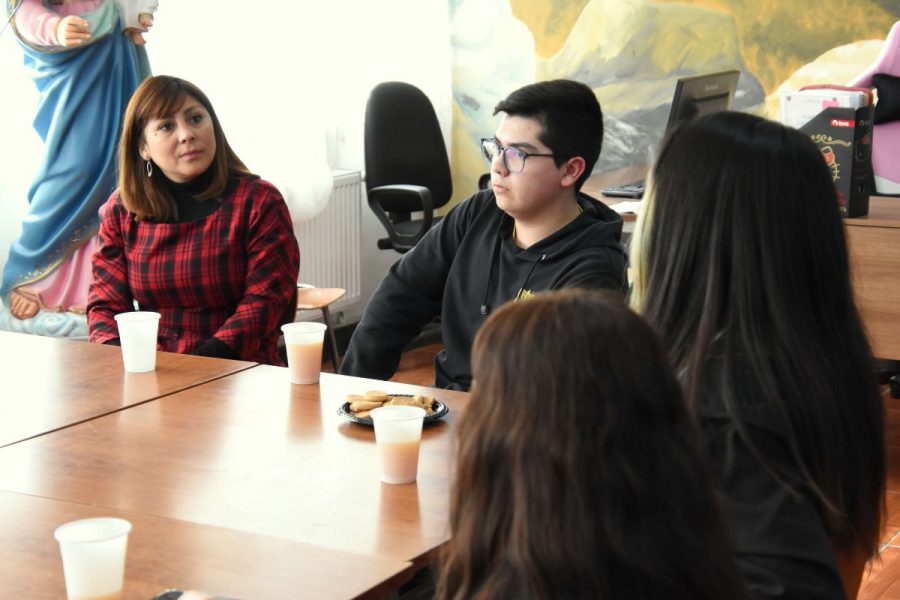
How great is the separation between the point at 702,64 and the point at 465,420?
4.23m

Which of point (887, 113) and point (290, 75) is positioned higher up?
point (290, 75)

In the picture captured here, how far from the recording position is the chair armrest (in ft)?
15.3

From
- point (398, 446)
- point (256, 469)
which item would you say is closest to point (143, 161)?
point (256, 469)

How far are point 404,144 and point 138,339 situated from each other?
110 inches

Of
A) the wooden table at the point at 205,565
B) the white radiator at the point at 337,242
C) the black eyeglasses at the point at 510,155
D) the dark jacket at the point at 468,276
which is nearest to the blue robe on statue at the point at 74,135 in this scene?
the white radiator at the point at 337,242

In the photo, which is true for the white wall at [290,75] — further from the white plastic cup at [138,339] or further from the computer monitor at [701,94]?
the white plastic cup at [138,339]

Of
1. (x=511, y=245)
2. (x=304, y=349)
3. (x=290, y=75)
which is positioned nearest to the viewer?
(x=304, y=349)

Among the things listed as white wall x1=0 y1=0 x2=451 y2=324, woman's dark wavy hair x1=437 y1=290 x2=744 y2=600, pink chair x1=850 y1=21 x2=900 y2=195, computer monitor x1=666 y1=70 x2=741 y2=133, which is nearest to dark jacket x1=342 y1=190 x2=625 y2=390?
computer monitor x1=666 y1=70 x2=741 y2=133

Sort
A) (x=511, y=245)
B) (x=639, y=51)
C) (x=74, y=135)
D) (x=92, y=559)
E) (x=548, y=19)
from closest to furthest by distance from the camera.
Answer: (x=92, y=559) < (x=511, y=245) < (x=74, y=135) < (x=639, y=51) < (x=548, y=19)

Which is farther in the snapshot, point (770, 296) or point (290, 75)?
point (290, 75)

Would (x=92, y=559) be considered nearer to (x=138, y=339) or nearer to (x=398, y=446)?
(x=398, y=446)

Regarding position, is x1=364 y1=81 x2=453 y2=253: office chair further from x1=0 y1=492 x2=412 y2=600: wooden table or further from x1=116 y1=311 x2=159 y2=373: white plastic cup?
x1=0 y1=492 x2=412 y2=600: wooden table

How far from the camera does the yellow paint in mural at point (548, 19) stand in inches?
203

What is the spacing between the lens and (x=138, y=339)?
2225 millimetres
